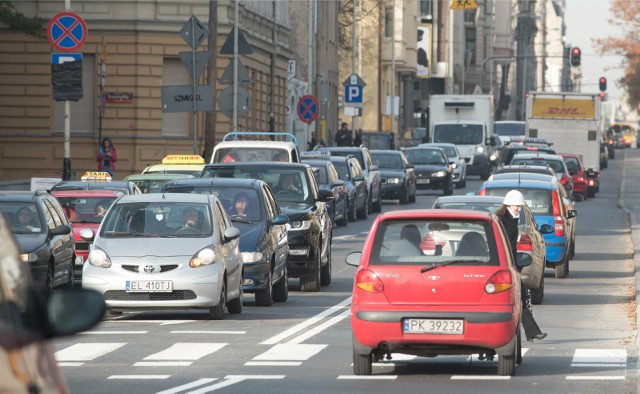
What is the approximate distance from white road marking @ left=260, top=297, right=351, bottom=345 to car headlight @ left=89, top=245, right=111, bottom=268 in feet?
6.69

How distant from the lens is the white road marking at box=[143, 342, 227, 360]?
14.2 meters

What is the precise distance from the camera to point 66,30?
29.0m

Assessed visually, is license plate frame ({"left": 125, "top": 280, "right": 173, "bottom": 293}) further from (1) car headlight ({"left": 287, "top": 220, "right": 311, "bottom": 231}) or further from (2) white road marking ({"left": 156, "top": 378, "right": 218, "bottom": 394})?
(1) car headlight ({"left": 287, "top": 220, "right": 311, "bottom": 231})

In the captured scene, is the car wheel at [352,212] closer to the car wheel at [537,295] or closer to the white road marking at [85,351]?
the car wheel at [537,295]

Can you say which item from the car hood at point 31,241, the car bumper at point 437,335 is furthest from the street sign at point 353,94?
the car bumper at point 437,335

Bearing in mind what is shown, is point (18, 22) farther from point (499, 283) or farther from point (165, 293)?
point (499, 283)

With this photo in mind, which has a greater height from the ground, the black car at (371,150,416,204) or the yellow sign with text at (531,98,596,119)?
the yellow sign with text at (531,98,596,119)

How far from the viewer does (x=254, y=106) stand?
59.3 m

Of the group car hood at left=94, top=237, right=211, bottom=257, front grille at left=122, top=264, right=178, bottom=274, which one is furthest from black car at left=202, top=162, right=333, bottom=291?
front grille at left=122, top=264, right=178, bottom=274

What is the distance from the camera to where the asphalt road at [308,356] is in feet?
40.4

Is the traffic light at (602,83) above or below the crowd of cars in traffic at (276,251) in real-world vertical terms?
above

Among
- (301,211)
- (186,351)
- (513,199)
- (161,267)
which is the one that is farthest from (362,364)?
(301,211)

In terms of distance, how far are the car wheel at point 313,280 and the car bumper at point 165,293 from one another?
17.1 feet

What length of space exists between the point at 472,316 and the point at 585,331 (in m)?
5.04
